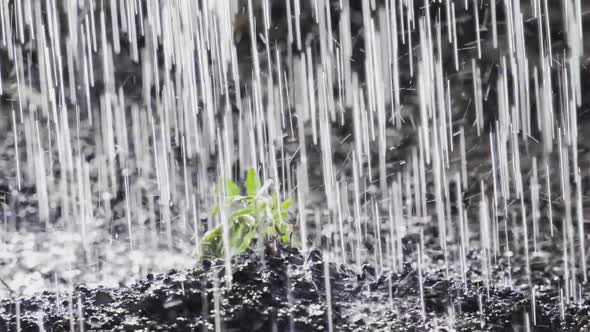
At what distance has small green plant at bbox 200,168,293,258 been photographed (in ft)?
3.40

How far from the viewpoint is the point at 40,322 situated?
858mm

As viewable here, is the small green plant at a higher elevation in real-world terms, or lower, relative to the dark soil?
higher

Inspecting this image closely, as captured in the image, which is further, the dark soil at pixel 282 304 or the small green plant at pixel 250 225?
the small green plant at pixel 250 225

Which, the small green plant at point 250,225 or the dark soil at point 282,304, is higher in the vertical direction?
the small green plant at point 250,225

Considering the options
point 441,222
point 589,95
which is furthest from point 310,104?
point 589,95

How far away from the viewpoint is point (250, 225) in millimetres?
1045

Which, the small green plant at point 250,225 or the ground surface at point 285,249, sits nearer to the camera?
the ground surface at point 285,249

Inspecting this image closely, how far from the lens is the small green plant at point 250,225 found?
3.40 feet

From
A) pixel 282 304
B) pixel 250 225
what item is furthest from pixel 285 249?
pixel 282 304

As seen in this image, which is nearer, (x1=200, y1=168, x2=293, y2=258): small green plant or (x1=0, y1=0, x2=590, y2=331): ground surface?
(x1=0, y1=0, x2=590, y2=331): ground surface

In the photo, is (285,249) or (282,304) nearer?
(282,304)

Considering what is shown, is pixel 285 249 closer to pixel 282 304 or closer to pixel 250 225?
pixel 250 225

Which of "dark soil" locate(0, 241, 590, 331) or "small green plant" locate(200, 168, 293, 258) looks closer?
"dark soil" locate(0, 241, 590, 331)

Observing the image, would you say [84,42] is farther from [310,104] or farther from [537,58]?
[537,58]
